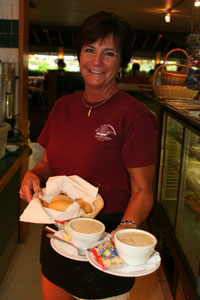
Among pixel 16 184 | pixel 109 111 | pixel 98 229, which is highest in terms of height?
pixel 109 111

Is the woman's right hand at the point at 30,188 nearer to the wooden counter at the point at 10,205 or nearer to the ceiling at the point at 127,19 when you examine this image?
the wooden counter at the point at 10,205

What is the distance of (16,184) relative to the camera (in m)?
3.22

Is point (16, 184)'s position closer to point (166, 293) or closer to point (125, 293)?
point (166, 293)

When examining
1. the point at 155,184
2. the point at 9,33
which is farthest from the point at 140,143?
the point at 155,184

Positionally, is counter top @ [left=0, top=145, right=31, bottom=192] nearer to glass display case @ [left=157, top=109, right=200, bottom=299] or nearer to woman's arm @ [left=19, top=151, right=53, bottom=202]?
woman's arm @ [left=19, top=151, right=53, bottom=202]

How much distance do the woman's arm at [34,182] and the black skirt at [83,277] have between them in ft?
0.79

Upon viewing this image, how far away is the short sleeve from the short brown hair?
353 millimetres

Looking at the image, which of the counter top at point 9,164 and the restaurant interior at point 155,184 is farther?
the restaurant interior at point 155,184

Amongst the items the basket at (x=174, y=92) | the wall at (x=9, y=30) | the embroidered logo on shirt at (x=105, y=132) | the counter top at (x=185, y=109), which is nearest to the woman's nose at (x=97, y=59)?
the embroidered logo on shirt at (x=105, y=132)

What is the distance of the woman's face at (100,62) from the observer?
5.18ft

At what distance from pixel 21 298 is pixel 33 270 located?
389mm

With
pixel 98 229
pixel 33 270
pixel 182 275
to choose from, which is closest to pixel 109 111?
pixel 98 229

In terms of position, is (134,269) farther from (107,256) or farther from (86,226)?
(86,226)

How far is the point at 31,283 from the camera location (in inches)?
112
